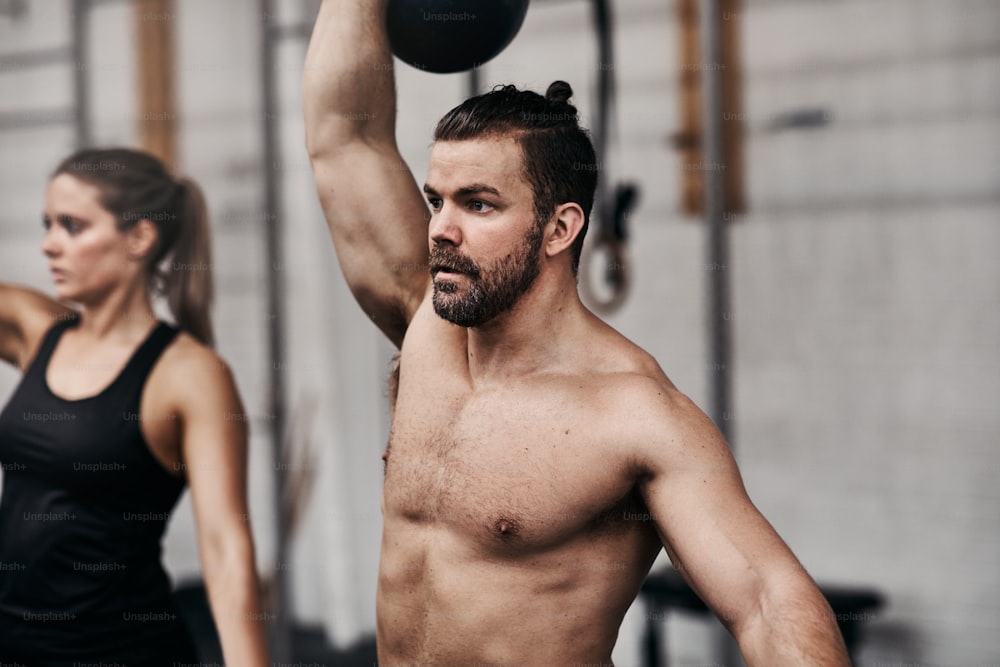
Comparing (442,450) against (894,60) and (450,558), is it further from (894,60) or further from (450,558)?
(894,60)

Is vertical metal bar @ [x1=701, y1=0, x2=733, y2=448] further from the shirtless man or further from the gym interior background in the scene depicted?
the shirtless man

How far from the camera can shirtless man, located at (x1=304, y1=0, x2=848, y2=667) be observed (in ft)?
4.98

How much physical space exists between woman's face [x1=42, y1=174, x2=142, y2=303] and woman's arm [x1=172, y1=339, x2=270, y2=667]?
1.15 ft

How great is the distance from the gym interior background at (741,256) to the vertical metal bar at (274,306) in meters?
0.01

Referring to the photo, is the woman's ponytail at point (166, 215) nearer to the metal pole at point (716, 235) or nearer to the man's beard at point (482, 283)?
the man's beard at point (482, 283)

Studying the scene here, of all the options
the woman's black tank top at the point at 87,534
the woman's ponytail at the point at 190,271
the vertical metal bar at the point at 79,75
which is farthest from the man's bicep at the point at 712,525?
the vertical metal bar at the point at 79,75

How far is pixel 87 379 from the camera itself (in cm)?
231

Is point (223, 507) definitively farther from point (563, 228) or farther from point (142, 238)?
point (563, 228)

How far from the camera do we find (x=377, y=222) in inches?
72.3

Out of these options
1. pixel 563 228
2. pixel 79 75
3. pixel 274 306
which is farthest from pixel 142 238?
pixel 79 75

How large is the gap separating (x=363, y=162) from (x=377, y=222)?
0.35ft

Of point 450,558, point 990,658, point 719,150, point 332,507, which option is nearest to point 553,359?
point 450,558

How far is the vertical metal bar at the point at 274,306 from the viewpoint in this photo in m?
3.29

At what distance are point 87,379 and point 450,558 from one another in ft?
3.56
